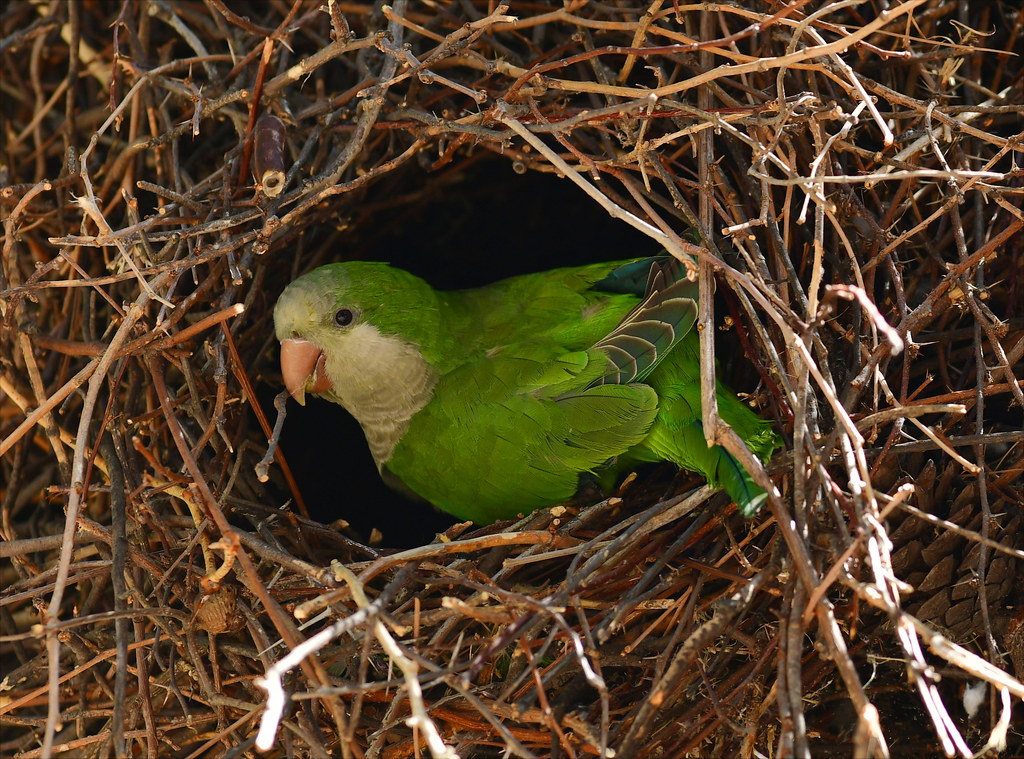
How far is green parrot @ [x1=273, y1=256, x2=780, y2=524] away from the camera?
7.19 ft

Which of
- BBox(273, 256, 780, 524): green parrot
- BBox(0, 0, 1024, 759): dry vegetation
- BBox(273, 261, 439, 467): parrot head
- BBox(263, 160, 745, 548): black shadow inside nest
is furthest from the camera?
BBox(263, 160, 745, 548): black shadow inside nest

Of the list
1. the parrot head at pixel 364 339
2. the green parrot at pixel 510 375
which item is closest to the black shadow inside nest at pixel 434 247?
the green parrot at pixel 510 375

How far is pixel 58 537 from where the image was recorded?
2072 millimetres

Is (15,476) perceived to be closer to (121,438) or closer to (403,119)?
(121,438)

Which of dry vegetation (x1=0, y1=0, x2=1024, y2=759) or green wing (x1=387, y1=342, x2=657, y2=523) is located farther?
green wing (x1=387, y1=342, x2=657, y2=523)

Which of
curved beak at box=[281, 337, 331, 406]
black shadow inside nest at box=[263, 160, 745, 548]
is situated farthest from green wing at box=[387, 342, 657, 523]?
black shadow inside nest at box=[263, 160, 745, 548]

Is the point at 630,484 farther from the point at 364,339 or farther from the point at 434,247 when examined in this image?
the point at 434,247

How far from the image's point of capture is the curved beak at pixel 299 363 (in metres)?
2.56

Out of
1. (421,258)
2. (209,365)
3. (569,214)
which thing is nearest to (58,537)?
(209,365)

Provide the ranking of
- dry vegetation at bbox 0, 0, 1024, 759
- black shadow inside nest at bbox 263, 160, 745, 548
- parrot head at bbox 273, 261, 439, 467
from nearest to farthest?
dry vegetation at bbox 0, 0, 1024, 759 → parrot head at bbox 273, 261, 439, 467 → black shadow inside nest at bbox 263, 160, 745, 548

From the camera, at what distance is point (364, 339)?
8.56 feet

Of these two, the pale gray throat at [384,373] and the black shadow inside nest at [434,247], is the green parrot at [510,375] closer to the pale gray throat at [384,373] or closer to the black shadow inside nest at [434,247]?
the pale gray throat at [384,373]

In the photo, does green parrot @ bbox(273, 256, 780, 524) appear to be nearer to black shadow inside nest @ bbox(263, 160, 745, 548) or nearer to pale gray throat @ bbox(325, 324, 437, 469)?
pale gray throat @ bbox(325, 324, 437, 469)

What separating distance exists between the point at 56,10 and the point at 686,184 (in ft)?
6.91
